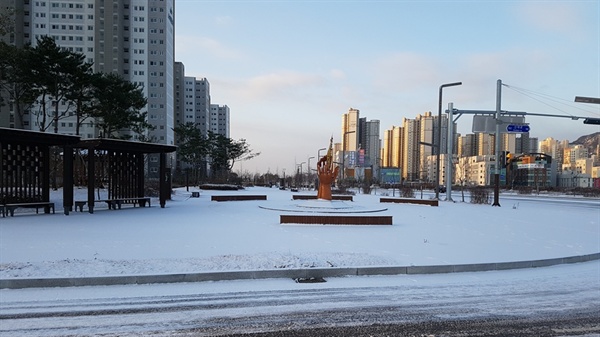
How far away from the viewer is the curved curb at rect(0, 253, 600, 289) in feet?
20.5

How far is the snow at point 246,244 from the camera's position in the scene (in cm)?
716

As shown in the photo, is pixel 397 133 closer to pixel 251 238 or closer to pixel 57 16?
pixel 57 16

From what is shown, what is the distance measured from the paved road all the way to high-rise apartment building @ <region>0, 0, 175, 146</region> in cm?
8369

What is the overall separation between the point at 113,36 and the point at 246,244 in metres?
89.3

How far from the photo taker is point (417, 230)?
12.9 meters

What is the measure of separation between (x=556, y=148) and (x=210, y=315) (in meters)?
154

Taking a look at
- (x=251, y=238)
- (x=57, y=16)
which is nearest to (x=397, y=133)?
(x=57, y=16)

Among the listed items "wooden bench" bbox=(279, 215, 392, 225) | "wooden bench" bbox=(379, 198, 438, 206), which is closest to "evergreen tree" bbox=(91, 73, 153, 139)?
"wooden bench" bbox=(379, 198, 438, 206)

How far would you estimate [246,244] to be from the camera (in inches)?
375

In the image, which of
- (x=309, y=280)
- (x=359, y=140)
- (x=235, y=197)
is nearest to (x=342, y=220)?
(x=309, y=280)

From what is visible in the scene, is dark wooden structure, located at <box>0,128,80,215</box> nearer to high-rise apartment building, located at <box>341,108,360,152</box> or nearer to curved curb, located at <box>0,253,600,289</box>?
curved curb, located at <box>0,253,600,289</box>

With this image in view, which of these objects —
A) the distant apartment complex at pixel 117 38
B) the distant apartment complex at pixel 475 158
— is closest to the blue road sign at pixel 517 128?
the distant apartment complex at pixel 475 158

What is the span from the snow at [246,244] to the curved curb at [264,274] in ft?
0.58

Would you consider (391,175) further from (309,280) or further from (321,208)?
(309,280)
